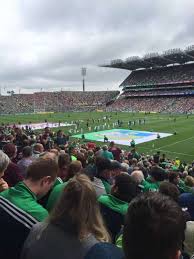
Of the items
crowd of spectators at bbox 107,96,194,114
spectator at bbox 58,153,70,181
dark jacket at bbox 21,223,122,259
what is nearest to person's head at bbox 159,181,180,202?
spectator at bbox 58,153,70,181

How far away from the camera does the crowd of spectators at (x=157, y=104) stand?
9028 cm

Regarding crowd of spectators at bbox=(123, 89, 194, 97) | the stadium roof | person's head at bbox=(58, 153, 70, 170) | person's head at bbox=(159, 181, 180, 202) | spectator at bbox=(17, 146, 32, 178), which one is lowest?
person's head at bbox=(159, 181, 180, 202)

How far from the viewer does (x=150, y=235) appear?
1.92 metres

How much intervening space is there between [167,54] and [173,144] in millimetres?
64803

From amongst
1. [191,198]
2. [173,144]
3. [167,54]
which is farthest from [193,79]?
[191,198]

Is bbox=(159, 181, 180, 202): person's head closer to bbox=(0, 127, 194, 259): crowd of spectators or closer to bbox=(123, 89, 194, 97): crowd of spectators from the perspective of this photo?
bbox=(0, 127, 194, 259): crowd of spectators

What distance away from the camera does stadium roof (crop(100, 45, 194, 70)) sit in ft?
306

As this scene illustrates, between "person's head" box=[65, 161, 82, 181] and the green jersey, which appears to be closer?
the green jersey

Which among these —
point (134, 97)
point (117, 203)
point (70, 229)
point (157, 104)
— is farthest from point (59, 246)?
point (134, 97)

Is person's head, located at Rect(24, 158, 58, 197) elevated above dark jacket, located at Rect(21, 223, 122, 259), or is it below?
above

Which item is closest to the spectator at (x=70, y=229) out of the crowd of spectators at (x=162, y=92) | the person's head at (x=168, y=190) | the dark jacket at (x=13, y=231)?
the dark jacket at (x=13, y=231)

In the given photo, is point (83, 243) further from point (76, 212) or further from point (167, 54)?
point (167, 54)

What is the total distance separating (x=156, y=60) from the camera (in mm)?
103438

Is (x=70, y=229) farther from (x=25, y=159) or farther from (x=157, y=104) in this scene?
(x=157, y=104)
